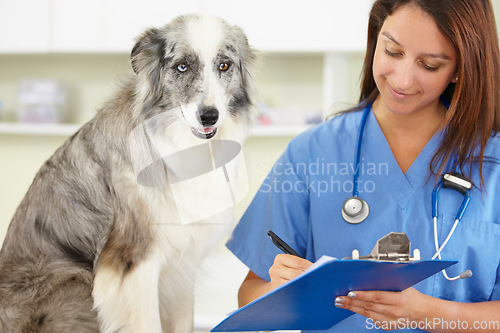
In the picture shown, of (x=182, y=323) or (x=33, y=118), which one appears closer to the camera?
(x=182, y=323)

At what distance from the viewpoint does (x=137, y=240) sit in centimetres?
104

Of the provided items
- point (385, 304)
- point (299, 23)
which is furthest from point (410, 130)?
point (299, 23)

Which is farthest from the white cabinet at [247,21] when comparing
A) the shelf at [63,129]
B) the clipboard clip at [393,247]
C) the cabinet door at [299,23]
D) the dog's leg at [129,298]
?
the clipboard clip at [393,247]

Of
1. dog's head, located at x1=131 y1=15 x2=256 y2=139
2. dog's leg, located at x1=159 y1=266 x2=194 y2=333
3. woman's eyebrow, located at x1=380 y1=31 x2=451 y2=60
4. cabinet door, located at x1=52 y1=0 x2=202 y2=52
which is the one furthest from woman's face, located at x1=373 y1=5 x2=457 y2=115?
cabinet door, located at x1=52 y1=0 x2=202 y2=52

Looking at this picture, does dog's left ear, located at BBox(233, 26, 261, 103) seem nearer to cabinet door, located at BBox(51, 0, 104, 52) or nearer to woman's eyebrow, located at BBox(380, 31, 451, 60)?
woman's eyebrow, located at BBox(380, 31, 451, 60)

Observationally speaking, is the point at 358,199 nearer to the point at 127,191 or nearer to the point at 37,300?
the point at 127,191

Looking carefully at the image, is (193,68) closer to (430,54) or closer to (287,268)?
(287,268)

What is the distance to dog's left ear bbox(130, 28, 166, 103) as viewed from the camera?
90 centimetres

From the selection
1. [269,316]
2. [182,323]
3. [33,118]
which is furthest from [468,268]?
[33,118]

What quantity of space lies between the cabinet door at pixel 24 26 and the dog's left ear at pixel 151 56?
6.75ft

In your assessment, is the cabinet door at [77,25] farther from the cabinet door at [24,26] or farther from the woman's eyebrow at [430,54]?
the woman's eyebrow at [430,54]

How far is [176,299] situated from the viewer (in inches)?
45.0

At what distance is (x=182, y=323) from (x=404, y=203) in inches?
22.4

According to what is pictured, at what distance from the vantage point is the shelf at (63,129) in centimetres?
265
